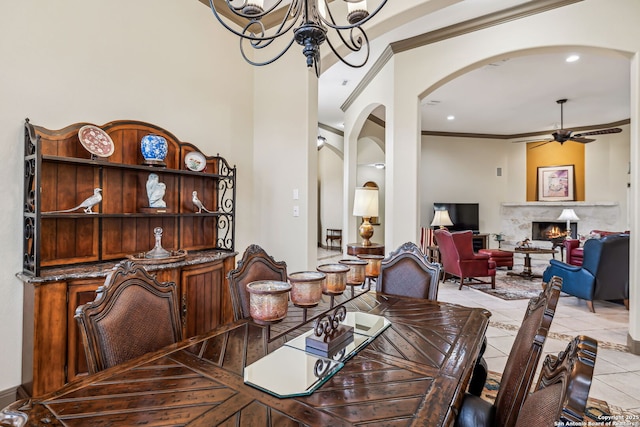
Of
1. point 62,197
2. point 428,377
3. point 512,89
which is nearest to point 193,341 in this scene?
point 428,377

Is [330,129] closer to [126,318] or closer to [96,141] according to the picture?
[96,141]

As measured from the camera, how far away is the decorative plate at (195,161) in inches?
116

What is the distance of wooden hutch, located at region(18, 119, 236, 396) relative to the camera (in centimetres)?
196

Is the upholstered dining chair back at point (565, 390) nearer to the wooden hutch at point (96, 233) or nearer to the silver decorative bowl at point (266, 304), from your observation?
the silver decorative bowl at point (266, 304)

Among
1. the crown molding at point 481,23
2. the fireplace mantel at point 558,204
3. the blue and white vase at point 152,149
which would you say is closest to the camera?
the blue and white vase at point 152,149

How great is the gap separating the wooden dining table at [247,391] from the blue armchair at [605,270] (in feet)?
12.8

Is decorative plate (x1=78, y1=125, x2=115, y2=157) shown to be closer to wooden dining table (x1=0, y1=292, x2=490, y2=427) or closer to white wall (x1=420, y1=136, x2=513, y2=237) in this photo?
wooden dining table (x1=0, y1=292, x2=490, y2=427)

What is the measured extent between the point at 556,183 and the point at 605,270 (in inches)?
221

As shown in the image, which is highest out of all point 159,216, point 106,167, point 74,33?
point 74,33

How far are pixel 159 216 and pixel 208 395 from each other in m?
2.04

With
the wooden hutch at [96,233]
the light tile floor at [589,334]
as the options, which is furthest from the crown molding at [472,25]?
the light tile floor at [589,334]

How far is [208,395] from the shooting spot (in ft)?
3.24

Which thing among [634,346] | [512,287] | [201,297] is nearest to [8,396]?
[201,297]

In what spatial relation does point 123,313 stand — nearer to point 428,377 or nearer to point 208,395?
point 208,395
